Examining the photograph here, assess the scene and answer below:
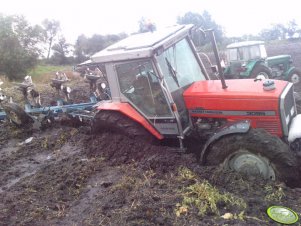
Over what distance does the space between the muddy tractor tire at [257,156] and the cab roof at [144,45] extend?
159cm

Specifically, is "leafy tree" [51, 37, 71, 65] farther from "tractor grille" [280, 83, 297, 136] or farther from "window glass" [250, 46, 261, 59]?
"tractor grille" [280, 83, 297, 136]

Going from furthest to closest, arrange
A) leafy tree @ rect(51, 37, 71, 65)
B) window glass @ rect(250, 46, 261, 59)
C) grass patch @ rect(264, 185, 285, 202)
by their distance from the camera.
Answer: leafy tree @ rect(51, 37, 71, 65)
window glass @ rect(250, 46, 261, 59)
grass patch @ rect(264, 185, 285, 202)

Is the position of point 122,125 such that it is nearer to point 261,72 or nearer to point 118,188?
point 118,188

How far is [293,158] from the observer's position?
4258 mm

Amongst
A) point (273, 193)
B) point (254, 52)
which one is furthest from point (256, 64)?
point (273, 193)

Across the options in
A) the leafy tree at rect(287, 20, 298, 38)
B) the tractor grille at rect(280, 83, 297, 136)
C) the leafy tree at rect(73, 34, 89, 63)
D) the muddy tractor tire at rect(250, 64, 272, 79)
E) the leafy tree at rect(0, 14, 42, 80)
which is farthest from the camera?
the leafy tree at rect(73, 34, 89, 63)

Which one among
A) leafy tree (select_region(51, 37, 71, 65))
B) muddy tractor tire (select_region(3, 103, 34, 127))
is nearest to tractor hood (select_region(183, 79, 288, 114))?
muddy tractor tire (select_region(3, 103, 34, 127))

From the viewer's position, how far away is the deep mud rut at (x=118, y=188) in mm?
3770

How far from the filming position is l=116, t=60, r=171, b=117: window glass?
17.1 ft

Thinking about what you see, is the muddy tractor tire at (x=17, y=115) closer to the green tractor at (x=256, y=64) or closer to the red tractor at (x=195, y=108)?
the red tractor at (x=195, y=108)

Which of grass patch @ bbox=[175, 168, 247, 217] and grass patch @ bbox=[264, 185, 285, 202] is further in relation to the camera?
grass patch @ bbox=[264, 185, 285, 202]

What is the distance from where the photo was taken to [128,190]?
14.5ft

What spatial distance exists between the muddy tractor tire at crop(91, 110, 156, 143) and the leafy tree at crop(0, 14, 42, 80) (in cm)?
1986

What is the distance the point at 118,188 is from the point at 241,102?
6.70 ft
